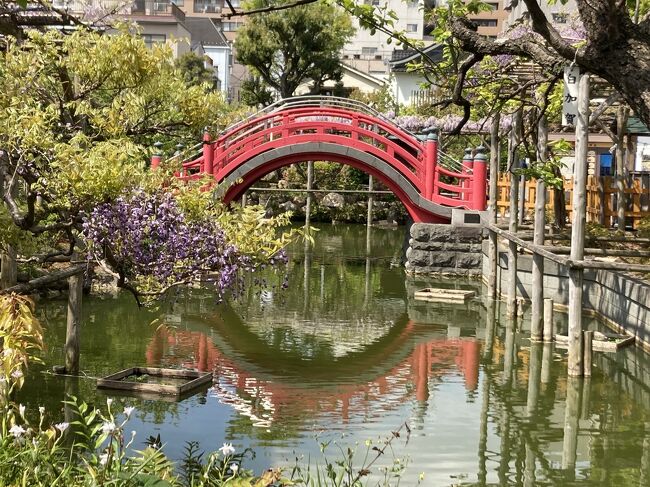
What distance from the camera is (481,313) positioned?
18.4 metres

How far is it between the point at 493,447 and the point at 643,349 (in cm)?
501

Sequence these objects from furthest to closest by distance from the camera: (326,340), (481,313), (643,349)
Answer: (481,313) < (326,340) < (643,349)

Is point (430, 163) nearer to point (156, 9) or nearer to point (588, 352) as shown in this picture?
point (588, 352)

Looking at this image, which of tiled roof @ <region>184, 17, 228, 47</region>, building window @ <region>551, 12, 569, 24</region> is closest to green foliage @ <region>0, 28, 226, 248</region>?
building window @ <region>551, 12, 569, 24</region>

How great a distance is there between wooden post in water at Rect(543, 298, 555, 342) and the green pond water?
320 millimetres

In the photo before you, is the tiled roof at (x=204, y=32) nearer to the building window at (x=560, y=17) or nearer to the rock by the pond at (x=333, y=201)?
the rock by the pond at (x=333, y=201)

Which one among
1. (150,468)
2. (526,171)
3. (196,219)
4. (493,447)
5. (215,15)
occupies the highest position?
(215,15)

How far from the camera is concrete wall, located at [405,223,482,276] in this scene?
2291 cm

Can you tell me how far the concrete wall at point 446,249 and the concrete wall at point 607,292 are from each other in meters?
2.48

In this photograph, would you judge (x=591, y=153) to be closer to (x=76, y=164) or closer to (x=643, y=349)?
(x=643, y=349)

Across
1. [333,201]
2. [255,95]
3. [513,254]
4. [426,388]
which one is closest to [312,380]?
[426,388]

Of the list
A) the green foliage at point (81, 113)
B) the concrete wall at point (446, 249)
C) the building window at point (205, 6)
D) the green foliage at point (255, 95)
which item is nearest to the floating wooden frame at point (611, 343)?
the green foliage at point (81, 113)

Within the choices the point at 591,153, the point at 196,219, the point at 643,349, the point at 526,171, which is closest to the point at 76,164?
the point at 196,219

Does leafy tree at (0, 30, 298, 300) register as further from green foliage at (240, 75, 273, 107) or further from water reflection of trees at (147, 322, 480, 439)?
green foliage at (240, 75, 273, 107)
